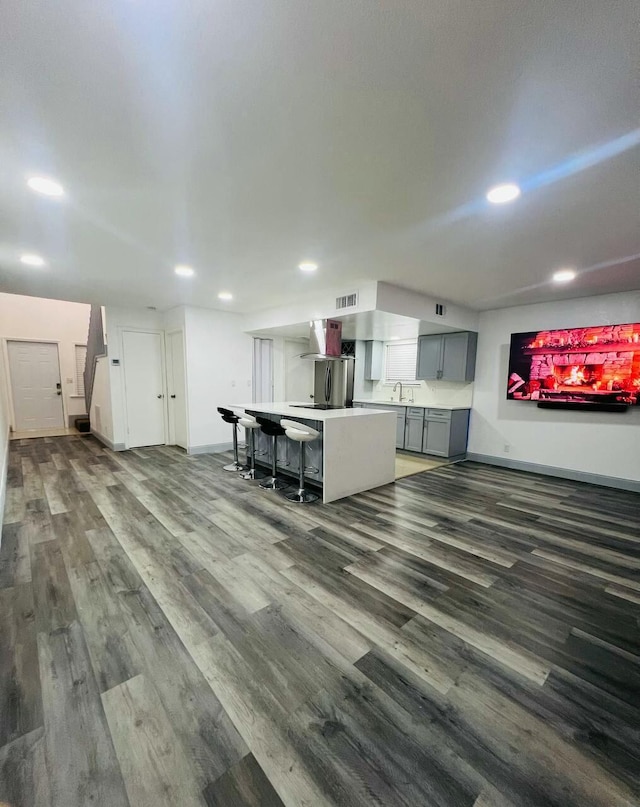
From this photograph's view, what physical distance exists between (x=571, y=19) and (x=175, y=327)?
6.02 m

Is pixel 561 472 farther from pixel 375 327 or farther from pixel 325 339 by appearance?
pixel 325 339

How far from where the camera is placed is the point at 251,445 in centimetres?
478

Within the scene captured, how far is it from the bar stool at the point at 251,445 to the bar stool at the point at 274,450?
198 millimetres

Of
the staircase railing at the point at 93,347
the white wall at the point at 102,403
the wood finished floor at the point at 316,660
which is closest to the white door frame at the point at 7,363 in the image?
the staircase railing at the point at 93,347

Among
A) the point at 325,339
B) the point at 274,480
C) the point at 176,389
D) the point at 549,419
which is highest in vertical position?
the point at 325,339

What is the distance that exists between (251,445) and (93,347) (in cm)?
475

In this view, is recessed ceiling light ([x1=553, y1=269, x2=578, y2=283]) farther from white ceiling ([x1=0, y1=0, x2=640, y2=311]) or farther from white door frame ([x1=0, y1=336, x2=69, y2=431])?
white door frame ([x1=0, y1=336, x2=69, y2=431])

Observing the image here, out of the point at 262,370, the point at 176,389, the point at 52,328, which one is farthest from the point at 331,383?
the point at 52,328

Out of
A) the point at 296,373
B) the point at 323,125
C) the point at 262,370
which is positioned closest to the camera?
the point at 323,125

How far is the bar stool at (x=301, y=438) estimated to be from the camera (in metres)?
3.59

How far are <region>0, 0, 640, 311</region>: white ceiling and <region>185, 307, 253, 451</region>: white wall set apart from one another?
2690 millimetres

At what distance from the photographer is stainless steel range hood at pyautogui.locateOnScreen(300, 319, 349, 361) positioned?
4.58 meters

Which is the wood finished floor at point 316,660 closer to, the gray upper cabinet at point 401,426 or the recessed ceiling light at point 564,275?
the recessed ceiling light at point 564,275

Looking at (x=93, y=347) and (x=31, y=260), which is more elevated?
(x=31, y=260)
